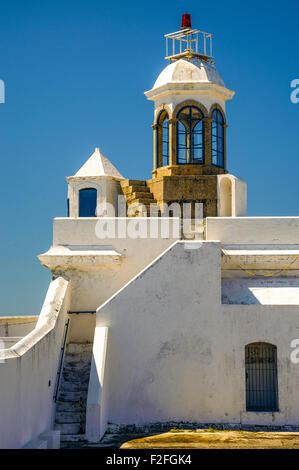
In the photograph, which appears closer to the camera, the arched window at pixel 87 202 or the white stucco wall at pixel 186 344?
the white stucco wall at pixel 186 344

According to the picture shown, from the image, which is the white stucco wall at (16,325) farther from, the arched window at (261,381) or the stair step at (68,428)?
the arched window at (261,381)

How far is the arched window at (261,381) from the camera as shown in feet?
58.7

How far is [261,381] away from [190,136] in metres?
9.04

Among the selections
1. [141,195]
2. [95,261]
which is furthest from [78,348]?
[141,195]

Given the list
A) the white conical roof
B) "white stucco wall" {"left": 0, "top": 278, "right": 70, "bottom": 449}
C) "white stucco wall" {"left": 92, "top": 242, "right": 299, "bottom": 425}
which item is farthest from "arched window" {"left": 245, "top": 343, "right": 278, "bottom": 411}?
the white conical roof

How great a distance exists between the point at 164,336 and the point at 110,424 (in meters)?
2.50

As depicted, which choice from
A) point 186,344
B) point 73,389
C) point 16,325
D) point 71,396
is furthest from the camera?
point 16,325

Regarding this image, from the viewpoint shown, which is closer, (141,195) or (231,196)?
(231,196)

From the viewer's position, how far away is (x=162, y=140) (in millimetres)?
23969

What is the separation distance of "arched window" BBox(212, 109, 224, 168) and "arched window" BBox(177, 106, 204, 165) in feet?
1.60

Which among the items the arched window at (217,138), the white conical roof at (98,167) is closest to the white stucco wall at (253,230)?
the arched window at (217,138)

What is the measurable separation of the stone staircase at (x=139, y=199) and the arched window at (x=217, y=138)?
95.7 inches

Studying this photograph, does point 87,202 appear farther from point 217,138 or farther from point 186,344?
point 186,344

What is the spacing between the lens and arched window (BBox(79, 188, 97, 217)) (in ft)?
80.7
